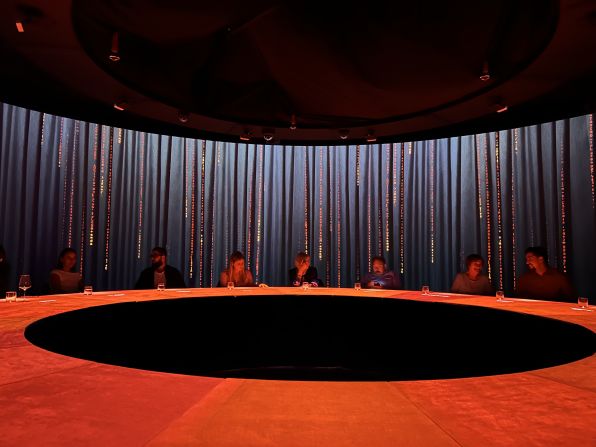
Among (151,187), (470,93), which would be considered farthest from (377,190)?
(151,187)

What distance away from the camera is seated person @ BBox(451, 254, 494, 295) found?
3.73 metres

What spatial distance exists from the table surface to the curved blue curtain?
396 centimetres

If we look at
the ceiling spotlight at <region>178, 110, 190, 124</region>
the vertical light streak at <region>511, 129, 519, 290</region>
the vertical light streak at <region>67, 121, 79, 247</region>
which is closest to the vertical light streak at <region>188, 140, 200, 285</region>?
the vertical light streak at <region>67, 121, 79, 247</region>

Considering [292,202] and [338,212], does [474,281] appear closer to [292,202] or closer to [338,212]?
[338,212]

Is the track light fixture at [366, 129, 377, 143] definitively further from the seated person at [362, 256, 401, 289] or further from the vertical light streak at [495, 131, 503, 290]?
the vertical light streak at [495, 131, 503, 290]

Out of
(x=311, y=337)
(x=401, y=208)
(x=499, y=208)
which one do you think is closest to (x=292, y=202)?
(x=401, y=208)

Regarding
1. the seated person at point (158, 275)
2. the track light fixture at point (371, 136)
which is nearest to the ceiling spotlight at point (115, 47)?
the seated person at point (158, 275)

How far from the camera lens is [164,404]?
821 millimetres

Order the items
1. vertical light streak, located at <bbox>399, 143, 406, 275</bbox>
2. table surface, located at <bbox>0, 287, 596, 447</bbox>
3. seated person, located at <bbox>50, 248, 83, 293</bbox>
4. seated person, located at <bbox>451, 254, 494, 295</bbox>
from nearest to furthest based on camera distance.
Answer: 1. table surface, located at <bbox>0, 287, 596, 447</bbox>
2. seated person, located at <bbox>50, 248, 83, 293</bbox>
3. seated person, located at <bbox>451, 254, 494, 295</bbox>
4. vertical light streak, located at <bbox>399, 143, 406, 275</bbox>

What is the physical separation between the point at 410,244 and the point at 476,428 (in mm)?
4974

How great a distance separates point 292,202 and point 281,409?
5113 millimetres

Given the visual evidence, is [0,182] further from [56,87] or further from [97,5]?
[97,5]

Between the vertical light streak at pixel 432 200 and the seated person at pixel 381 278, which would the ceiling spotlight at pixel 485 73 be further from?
the vertical light streak at pixel 432 200

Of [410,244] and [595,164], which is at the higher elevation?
[595,164]
